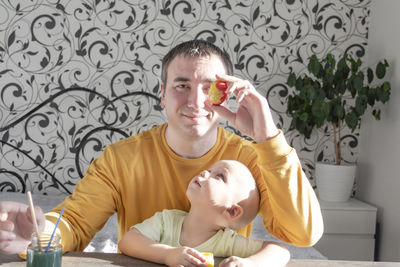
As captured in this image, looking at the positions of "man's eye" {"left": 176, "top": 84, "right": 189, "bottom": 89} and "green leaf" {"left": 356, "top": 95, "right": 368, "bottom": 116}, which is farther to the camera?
"green leaf" {"left": 356, "top": 95, "right": 368, "bottom": 116}

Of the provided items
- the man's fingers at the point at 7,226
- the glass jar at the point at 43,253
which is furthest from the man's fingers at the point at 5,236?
the glass jar at the point at 43,253

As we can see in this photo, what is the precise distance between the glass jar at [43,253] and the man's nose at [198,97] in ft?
2.19

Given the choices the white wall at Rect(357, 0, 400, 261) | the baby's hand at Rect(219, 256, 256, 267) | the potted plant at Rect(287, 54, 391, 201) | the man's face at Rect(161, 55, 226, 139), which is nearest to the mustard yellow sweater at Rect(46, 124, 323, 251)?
the man's face at Rect(161, 55, 226, 139)

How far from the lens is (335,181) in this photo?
3.29 metres

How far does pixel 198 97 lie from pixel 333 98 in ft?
6.36

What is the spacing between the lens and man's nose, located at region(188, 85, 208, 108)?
156cm

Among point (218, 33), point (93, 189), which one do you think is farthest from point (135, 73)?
point (93, 189)

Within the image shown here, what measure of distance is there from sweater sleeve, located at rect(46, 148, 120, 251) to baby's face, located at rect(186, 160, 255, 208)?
292mm

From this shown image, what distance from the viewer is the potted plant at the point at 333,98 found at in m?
3.18

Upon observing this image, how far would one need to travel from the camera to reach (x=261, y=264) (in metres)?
1.23

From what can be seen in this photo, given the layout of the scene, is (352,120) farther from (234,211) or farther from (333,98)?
(234,211)

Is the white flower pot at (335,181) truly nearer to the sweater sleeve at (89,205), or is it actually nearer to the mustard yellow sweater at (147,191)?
the mustard yellow sweater at (147,191)

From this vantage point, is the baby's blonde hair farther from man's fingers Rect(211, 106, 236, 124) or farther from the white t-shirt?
man's fingers Rect(211, 106, 236, 124)

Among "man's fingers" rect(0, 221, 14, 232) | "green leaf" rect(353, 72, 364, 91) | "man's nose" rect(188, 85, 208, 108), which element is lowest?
"man's fingers" rect(0, 221, 14, 232)
